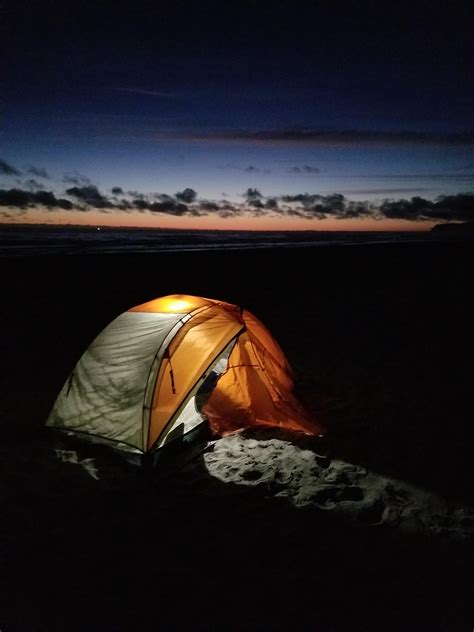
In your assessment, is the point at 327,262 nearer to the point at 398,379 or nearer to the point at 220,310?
the point at 398,379

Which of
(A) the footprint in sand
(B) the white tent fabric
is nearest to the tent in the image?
(B) the white tent fabric

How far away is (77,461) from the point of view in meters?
5.34

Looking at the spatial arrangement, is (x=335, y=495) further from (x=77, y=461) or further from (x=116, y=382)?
(x=77, y=461)

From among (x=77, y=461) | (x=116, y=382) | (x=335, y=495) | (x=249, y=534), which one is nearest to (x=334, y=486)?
(x=335, y=495)

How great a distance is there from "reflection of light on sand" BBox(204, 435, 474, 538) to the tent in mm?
642

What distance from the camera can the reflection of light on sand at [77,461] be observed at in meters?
5.12

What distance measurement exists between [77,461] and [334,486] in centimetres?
330

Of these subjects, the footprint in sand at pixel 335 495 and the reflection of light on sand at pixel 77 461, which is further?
the reflection of light on sand at pixel 77 461

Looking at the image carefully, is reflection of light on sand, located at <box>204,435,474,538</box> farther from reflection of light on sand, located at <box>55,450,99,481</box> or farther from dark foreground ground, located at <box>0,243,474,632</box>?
reflection of light on sand, located at <box>55,450,99,481</box>

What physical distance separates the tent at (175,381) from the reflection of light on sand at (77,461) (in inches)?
12.1

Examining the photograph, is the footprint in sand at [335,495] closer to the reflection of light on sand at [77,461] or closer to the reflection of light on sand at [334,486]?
the reflection of light on sand at [334,486]

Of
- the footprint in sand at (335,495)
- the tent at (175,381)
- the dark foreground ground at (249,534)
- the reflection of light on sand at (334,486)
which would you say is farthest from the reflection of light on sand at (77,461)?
the footprint in sand at (335,495)

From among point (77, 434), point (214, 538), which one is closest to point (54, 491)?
point (77, 434)

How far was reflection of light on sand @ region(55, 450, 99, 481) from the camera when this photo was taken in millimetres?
5125
